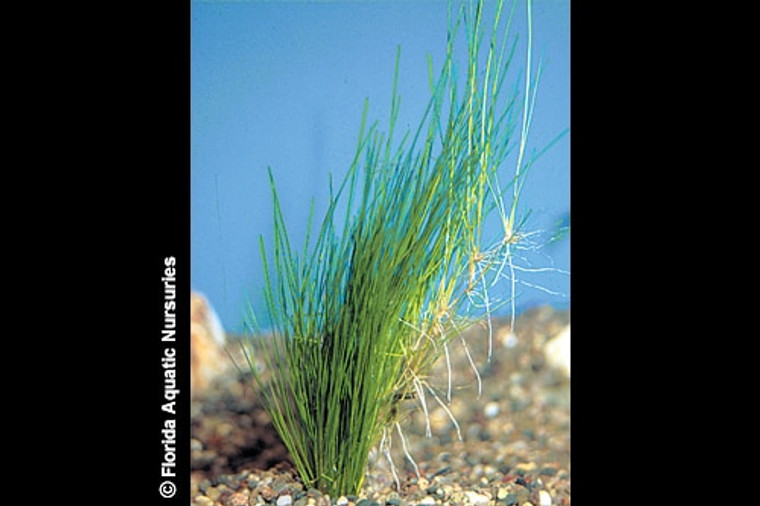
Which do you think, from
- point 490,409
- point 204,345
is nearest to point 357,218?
point 204,345

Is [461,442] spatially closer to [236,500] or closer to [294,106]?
[236,500]

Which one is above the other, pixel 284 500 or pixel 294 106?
pixel 294 106

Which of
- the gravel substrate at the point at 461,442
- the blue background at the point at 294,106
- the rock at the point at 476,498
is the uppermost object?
the blue background at the point at 294,106

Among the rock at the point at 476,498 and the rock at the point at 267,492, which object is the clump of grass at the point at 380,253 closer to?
the rock at the point at 267,492

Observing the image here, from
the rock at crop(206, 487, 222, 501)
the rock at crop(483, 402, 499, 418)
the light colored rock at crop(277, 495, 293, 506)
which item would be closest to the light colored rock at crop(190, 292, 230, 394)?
the rock at crop(206, 487, 222, 501)

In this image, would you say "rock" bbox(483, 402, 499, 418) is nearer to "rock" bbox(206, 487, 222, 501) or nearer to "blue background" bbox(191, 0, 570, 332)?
"blue background" bbox(191, 0, 570, 332)

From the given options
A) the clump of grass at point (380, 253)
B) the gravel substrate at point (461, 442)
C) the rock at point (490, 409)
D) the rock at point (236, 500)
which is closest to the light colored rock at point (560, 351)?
A: the gravel substrate at point (461, 442)
